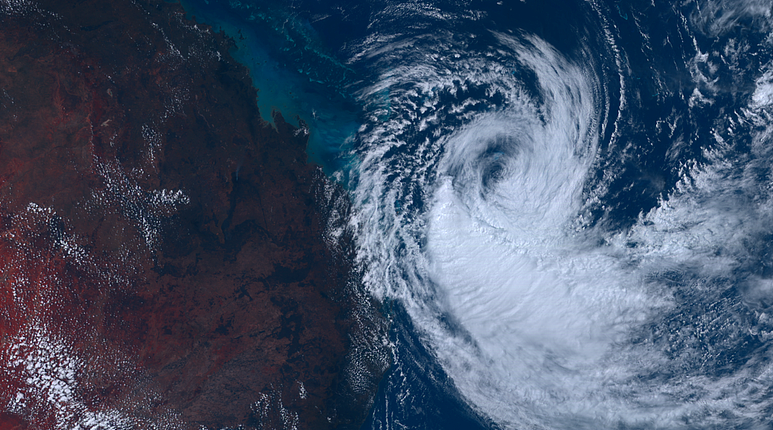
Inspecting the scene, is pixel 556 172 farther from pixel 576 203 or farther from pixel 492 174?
pixel 492 174

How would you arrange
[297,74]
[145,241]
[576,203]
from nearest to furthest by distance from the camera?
1. [145,241]
2. [576,203]
3. [297,74]

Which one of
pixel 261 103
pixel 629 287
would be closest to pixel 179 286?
pixel 261 103

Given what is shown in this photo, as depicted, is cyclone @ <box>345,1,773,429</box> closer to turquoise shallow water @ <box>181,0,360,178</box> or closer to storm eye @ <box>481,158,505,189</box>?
storm eye @ <box>481,158,505,189</box>

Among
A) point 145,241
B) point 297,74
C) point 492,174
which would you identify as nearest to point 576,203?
point 492,174

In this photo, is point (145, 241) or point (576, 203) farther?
point (576, 203)

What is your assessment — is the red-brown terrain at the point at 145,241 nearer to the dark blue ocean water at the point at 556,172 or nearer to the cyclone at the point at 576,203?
the dark blue ocean water at the point at 556,172

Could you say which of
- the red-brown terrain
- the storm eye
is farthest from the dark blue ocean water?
the red-brown terrain

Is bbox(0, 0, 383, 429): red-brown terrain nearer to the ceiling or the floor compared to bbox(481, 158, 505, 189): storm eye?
nearer to the floor
